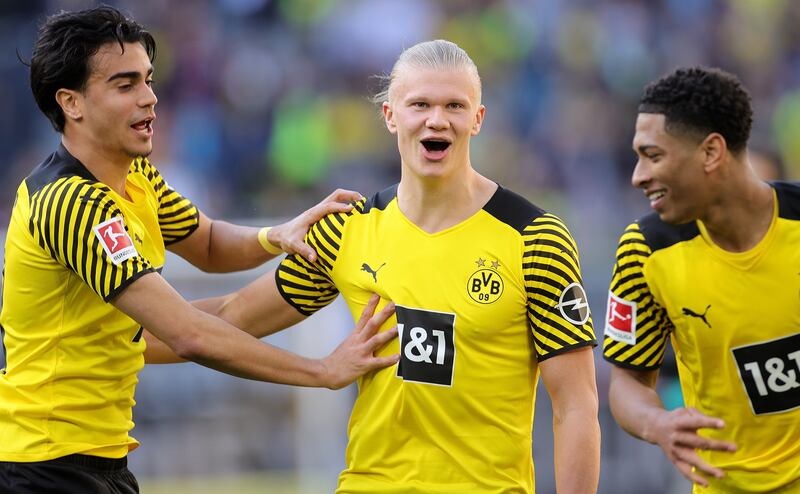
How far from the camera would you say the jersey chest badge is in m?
4.69

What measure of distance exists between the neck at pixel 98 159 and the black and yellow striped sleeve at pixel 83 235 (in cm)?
20

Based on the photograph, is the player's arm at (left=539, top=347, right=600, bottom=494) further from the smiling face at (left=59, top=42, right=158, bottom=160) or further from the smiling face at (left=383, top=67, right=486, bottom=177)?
the smiling face at (left=59, top=42, right=158, bottom=160)

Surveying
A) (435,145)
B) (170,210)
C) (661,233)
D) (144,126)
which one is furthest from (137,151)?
(661,233)

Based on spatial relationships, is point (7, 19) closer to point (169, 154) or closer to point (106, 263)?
point (169, 154)

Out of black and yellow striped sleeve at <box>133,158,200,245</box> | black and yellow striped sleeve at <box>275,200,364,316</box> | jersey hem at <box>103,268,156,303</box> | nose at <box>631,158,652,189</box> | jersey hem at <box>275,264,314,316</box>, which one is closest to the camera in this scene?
jersey hem at <box>103,268,156,303</box>

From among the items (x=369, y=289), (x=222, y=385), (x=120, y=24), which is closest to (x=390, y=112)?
(x=369, y=289)

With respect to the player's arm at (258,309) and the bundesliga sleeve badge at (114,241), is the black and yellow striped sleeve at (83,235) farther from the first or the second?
the player's arm at (258,309)

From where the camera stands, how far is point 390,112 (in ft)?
16.3

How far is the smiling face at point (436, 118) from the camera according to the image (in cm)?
472

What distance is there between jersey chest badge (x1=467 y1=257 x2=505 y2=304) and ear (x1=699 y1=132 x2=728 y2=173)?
2.84 feet

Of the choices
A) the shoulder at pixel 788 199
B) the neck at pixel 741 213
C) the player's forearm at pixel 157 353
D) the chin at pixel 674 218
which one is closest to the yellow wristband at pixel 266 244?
the player's forearm at pixel 157 353

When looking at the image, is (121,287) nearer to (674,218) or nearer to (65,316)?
(65,316)

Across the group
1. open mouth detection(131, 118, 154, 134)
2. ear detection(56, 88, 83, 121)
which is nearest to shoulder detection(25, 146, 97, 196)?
ear detection(56, 88, 83, 121)

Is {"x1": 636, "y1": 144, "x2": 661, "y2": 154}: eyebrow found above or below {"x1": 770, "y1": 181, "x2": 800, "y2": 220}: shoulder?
above
